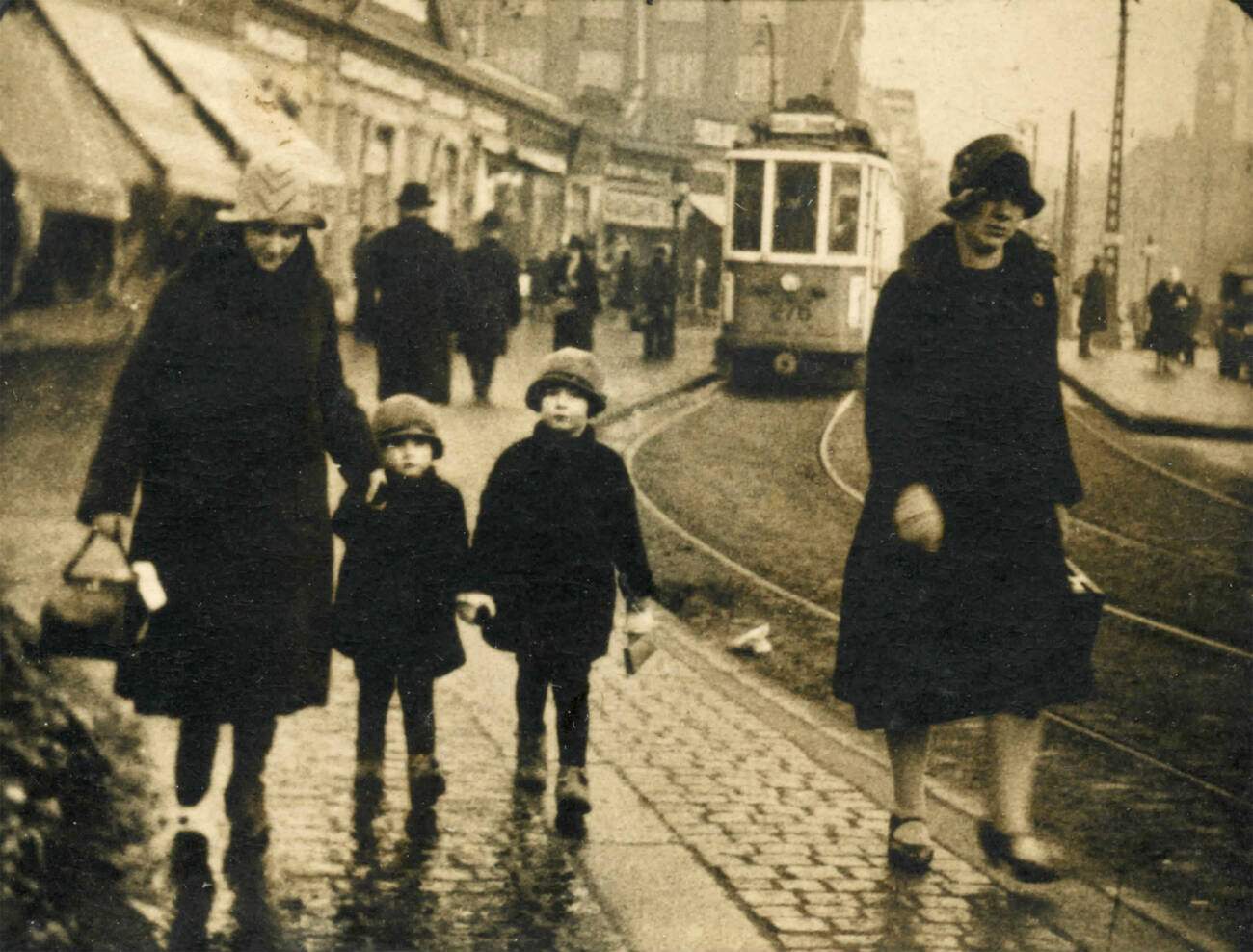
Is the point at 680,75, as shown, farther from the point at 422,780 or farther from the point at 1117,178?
the point at 422,780

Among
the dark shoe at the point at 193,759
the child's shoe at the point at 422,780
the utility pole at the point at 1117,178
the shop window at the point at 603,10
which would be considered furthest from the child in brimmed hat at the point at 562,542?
the utility pole at the point at 1117,178

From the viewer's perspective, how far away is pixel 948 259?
173 inches

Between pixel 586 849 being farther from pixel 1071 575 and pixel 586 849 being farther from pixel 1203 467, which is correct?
pixel 1203 467

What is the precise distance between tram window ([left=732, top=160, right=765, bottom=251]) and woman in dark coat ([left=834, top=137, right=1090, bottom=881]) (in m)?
1.27

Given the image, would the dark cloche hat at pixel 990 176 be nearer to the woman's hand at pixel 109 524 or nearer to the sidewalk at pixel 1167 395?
the sidewalk at pixel 1167 395

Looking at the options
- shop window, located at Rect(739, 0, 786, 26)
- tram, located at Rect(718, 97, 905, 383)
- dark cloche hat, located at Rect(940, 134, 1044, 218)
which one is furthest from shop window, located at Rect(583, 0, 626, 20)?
dark cloche hat, located at Rect(940, 134, 1044, 218)

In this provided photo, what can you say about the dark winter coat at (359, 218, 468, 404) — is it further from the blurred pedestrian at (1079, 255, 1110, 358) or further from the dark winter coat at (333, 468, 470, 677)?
the blurred pedestrian at (1079, 255, 1110, 358)

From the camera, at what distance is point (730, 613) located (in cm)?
536

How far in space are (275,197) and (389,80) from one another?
6.58ft

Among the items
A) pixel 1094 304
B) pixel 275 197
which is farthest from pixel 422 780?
pixel 1094 304

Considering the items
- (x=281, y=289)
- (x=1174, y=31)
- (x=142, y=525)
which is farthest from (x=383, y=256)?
(x=1174, y=31)

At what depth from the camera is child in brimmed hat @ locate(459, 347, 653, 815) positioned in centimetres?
461

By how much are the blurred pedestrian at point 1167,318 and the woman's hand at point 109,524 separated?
3.35 meters

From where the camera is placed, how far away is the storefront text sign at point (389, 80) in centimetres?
595
